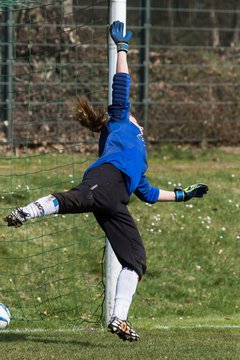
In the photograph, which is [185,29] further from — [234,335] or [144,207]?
[234,335]

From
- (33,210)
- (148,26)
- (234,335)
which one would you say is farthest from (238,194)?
(33,210)

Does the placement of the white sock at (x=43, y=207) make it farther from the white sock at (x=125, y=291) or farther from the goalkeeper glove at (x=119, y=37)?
the goalkeeper glove at (x=119, y=37)

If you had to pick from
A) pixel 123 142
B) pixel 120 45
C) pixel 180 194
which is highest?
pixel 120 45

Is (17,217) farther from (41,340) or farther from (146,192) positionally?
(41,340)

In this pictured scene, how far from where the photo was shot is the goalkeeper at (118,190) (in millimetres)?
7477

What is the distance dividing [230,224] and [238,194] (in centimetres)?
Answer: 97

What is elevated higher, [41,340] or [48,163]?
[48,163]

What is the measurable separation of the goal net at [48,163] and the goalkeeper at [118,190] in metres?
2.42

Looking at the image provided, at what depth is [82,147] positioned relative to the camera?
52.9 feet

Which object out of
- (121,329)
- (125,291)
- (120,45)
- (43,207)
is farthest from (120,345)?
(120,45)

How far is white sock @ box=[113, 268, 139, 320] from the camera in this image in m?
7.62

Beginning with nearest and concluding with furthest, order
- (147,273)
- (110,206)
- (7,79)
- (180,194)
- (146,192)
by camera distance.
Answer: (110,206) → (146,192) → (180,194) → (147,273) → (7,79)

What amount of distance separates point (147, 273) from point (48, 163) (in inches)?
139

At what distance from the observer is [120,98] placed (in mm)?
7961
